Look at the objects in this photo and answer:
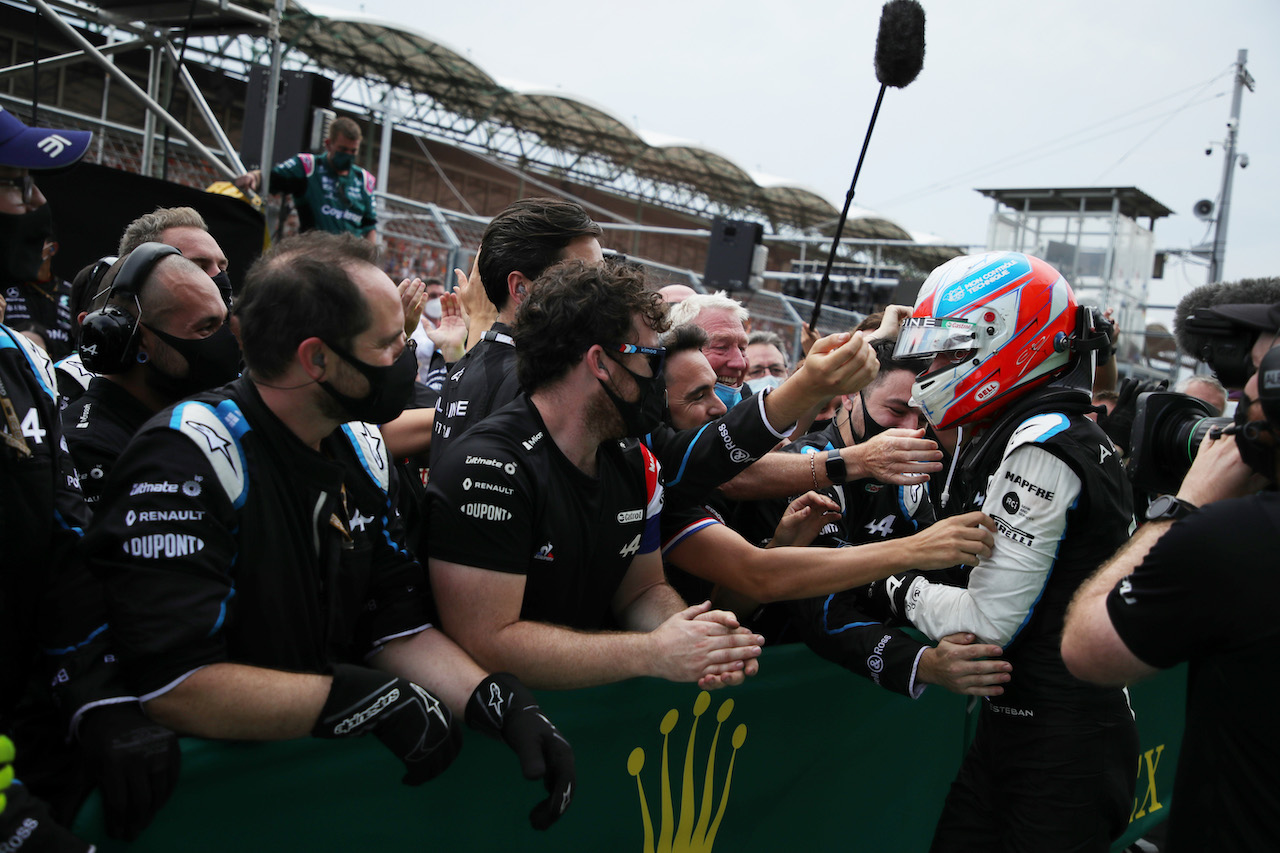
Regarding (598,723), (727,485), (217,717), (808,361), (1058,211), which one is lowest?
(598,723)

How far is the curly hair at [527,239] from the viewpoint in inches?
127

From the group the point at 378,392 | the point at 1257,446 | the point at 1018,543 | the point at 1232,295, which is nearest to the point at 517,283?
the point at 378,392

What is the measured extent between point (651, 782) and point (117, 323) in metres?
1.88

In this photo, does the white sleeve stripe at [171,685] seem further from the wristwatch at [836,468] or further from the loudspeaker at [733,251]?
the loudspeaker at [733,251]

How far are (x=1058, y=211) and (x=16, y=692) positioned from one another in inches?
1280

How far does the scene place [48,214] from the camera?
2.37 m

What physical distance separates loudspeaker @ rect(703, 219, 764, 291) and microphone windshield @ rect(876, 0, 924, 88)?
1340 centimetres

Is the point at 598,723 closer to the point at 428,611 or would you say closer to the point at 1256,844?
the point at 428,611

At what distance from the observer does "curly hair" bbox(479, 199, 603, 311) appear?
3227mm

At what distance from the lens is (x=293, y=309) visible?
1994mm

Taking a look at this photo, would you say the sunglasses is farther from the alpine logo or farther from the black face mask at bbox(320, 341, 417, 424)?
the alpine logo

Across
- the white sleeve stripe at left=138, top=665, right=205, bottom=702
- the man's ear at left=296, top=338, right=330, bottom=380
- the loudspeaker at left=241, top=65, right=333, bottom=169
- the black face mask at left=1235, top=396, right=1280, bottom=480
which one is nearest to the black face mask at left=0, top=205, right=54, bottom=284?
the man's ear at left=296, top=338, right=330, bottom=380

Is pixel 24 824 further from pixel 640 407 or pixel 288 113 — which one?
pixel 288 113

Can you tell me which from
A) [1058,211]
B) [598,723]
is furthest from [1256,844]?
[1058,211]
